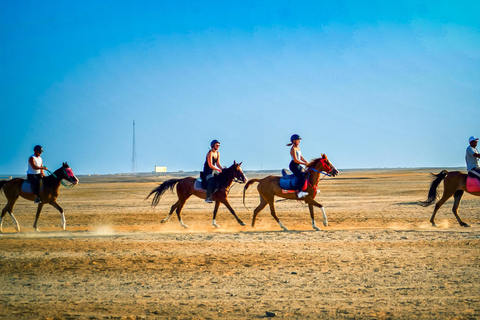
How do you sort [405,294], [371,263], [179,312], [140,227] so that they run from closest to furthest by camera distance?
[179,312], [405,294], [371,263], [140,227]

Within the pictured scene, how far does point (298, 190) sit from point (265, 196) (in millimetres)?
1208

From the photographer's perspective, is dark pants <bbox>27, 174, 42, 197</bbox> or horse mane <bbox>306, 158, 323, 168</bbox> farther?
dark pants <bbox>27, 174, 42, 197</bbox>

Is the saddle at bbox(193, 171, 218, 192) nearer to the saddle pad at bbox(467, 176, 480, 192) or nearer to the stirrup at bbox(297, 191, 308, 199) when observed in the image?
the stirrup at bbox(297, 191, 308, 199)

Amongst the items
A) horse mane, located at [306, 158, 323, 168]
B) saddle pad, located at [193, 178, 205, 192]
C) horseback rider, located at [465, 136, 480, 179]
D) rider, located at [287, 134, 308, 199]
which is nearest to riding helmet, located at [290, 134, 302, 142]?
rider, located at [287, 134, 308, 199]

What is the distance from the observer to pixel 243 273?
8625 millimetres

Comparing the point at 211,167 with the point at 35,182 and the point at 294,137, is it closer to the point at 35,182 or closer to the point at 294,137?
the point at 294,137

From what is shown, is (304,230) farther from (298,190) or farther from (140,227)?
(140,227)

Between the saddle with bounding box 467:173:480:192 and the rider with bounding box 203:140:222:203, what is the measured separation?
8431 mm

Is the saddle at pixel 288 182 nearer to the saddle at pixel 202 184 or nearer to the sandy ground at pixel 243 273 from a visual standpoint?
the sandy ground at pixel 243 273

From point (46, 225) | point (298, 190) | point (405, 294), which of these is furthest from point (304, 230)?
point (46, 225)

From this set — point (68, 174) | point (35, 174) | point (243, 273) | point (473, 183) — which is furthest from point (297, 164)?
point (35, 174)

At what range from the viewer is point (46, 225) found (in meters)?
17.4

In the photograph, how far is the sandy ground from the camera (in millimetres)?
6461

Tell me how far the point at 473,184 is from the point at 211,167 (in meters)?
8.83
